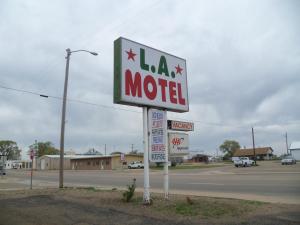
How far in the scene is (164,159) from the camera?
1281 cm

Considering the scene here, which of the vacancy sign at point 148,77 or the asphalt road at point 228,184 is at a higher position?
the vacancy sign at point 148,77

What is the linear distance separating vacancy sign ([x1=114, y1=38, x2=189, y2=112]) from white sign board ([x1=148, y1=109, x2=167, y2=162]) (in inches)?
15.7

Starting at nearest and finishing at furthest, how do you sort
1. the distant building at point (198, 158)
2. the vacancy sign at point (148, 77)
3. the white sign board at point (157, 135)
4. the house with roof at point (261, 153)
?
the vacancy sign at point (148, 77), the white sign board at point (157, 135), the distant building at point (198, 158), the house with roof at point (261, 153)

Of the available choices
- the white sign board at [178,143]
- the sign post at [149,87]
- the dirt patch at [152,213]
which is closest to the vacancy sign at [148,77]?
the sign post at [149,87]

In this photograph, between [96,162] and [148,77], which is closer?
[148,77]

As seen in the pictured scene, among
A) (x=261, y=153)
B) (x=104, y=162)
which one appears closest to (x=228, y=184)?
(x=104, y=162)

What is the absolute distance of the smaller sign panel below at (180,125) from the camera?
13.4m

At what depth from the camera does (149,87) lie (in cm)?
1285

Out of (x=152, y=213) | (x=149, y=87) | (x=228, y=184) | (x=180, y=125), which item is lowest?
(x=152, y=213)

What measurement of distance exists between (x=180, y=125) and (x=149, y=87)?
208 centimetres

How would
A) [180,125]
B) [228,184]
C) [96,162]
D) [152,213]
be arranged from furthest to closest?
[96,162]
[228,184]
[180,125]
[152,213]

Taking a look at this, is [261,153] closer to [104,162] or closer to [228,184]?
[104,162]

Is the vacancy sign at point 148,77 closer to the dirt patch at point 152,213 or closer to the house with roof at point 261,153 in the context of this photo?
the dirt patch at point 152,213

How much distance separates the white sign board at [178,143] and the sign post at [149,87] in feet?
1.68
